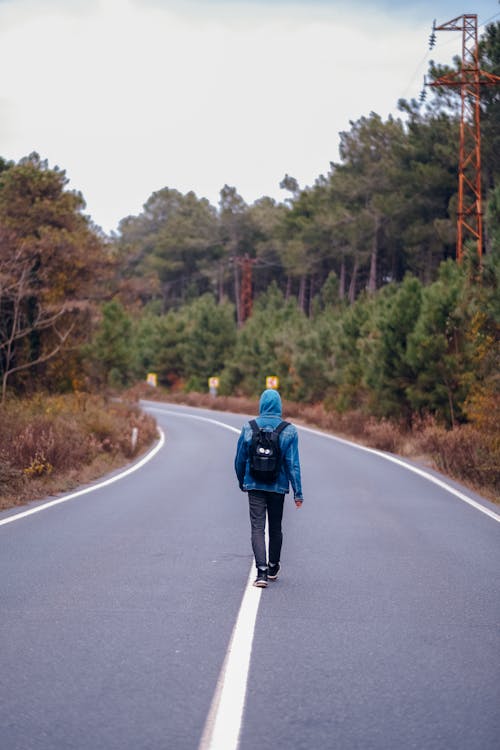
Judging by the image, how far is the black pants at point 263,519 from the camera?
26.8ft

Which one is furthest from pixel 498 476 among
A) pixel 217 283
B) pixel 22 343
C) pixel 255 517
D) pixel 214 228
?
pixel 217 283

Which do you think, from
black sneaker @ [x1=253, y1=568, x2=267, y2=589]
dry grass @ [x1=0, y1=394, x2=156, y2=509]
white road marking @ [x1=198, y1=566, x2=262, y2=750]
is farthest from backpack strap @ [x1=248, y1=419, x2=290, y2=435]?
dry grass @ [x1=0, y1=394, x2=156, y2=509]

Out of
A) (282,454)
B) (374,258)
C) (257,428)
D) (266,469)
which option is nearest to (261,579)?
(266,469)

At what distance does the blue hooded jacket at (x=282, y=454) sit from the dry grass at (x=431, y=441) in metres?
8.36

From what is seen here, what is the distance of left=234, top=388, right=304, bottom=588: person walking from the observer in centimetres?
808

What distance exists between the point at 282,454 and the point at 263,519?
0.65 metres

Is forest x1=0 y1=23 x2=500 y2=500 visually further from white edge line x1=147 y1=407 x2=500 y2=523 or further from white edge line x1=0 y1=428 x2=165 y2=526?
white edge line x1=0 y1=428 x2=165 y2=526

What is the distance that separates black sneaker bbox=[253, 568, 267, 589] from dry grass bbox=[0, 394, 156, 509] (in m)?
6.90

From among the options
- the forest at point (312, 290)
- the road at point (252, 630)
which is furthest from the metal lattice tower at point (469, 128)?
the road at point (252, 630)

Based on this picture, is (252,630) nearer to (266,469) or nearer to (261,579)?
(261,579)

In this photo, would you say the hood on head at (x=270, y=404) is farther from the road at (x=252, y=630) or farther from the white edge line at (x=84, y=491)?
the white edge line at (x=84, y=491)

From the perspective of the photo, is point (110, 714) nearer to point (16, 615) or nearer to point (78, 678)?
point (78, 678)

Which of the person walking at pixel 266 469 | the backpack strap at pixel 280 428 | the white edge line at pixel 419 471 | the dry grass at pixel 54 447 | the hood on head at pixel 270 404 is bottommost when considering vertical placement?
the white edge line at pixel 419 471

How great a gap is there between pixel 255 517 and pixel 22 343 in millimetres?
24420
